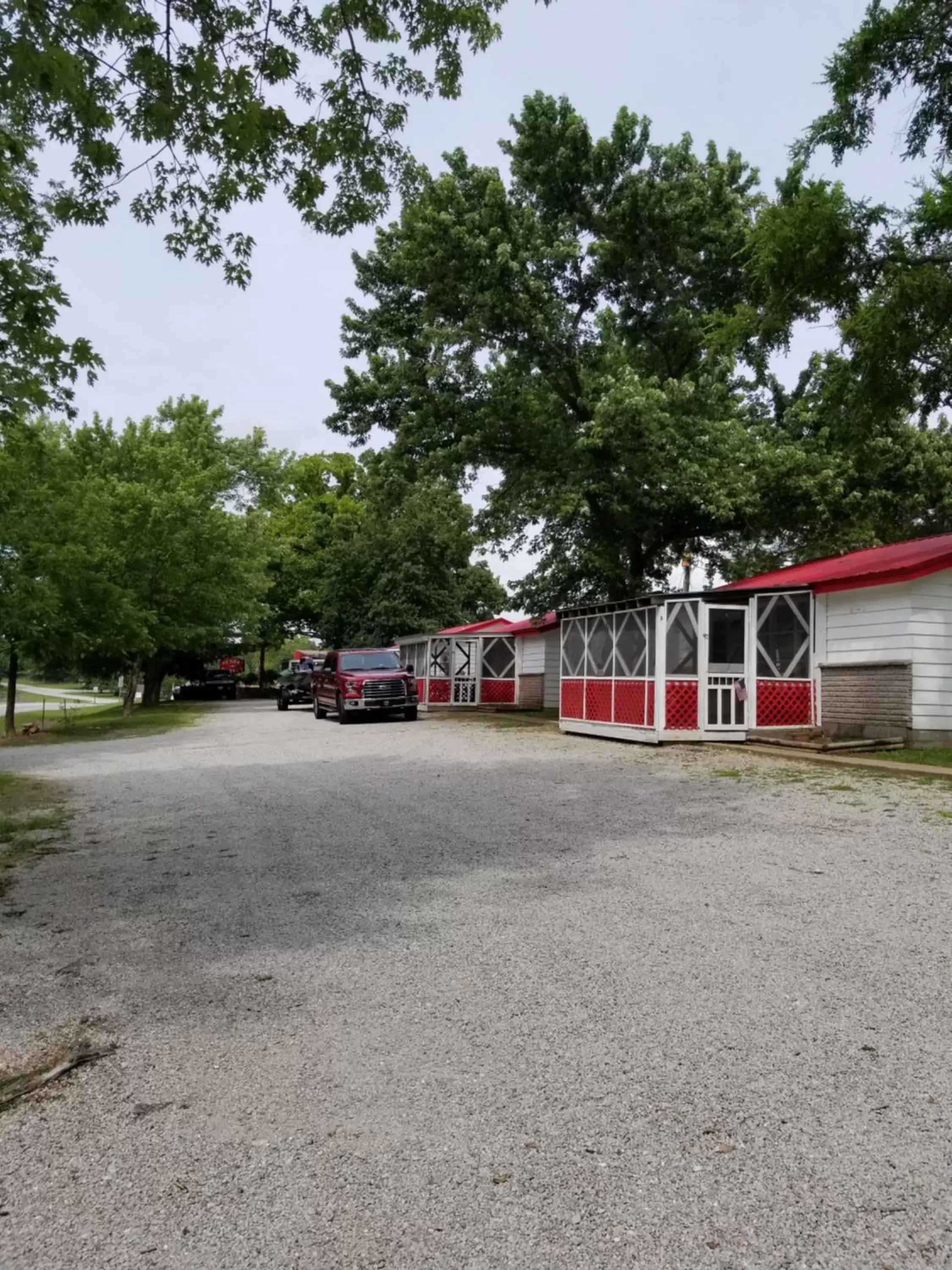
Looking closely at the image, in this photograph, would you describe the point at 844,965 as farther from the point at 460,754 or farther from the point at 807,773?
the point at 460,754

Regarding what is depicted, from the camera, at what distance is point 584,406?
22016 mm

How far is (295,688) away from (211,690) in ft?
58.3

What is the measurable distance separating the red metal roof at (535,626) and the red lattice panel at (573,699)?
125 inches

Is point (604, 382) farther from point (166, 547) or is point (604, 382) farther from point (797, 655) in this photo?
point (166, 547)

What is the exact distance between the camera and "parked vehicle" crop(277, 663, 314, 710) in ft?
112

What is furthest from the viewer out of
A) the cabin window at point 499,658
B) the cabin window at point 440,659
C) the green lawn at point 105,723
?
the cabin window at point 440,659

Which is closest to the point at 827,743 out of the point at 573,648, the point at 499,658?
the point at 573,648

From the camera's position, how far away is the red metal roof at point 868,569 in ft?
47.7

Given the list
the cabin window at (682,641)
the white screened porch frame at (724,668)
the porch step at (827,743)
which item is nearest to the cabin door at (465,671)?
the white screened porch frame at (724,668)

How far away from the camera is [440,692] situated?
33094 millimetres

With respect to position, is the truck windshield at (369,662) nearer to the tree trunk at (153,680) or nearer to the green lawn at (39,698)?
the tree trunk at (153,680)

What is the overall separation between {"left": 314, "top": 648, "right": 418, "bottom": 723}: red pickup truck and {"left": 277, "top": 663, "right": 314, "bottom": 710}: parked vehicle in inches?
286

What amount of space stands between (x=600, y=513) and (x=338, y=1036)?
19831 millimetres

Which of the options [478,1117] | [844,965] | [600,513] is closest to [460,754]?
[600,513]
